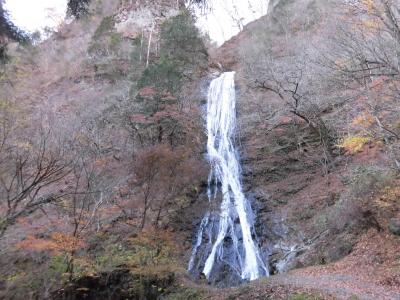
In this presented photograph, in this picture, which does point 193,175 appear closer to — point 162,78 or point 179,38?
point 162,78

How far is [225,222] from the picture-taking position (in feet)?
51.0

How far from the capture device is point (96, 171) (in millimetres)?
14039

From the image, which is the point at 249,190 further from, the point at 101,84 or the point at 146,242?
the point at 101,84

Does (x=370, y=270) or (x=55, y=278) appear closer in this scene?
(x=370, y=270)

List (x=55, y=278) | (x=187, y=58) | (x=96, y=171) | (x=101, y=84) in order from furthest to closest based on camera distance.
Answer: (x=101, y=84), (x=187, y=58), (x=96, y=171), (x=55, y=278)

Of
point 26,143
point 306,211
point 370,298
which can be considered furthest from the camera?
point 306,211

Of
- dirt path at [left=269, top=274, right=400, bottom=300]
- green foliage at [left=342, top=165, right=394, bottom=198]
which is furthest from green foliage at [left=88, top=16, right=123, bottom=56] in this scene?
dirt path at [left=269, top=274, right=400, bottom=300]

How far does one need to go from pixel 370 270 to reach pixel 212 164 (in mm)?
10043

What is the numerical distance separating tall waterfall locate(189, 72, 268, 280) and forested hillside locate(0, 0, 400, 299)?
0.85 feet

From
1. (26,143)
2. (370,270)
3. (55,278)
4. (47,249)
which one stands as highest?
(26,143)

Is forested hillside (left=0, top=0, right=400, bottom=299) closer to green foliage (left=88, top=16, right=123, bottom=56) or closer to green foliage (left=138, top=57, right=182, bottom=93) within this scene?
green foliage (left=138, top=57, right=182, bottom=93)

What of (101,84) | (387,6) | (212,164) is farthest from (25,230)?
(101,84)

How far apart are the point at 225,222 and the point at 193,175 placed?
3.12 meters

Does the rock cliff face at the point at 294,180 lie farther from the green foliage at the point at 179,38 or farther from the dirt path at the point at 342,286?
the green foliage at the point at 179,38
